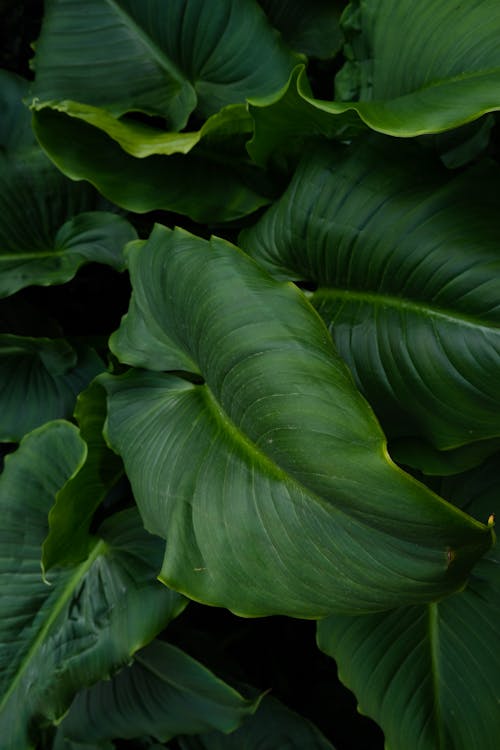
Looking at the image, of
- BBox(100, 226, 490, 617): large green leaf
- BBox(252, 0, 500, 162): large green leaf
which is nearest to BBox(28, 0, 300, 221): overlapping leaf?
BBox(252, 0, 500, 162): large green leaf

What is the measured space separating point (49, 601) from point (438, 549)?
57cm

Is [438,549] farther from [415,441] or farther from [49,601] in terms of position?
[49,601]

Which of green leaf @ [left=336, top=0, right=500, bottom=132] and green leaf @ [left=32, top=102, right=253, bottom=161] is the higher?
green leaf @ [left=336, top=0, right=500, bottom=132]

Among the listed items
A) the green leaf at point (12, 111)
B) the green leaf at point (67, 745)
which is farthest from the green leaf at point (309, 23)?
the green leaf at point (67, 745)

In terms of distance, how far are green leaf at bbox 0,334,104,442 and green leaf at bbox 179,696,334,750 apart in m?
0.48

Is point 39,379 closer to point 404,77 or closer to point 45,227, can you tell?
point 45,227

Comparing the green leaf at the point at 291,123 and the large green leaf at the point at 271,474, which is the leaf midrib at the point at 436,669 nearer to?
the large green leaf at the point at 271,474

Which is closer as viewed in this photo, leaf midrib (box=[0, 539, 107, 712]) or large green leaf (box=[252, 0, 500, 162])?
large green leaf (box=[252, 0, 500, 162])

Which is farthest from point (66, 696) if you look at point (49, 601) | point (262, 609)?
point (262, 609)

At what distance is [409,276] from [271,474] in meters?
0.25

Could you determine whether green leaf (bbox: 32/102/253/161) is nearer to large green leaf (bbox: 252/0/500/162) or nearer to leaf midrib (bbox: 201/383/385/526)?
large green leaf (bbox: 252/0/500/162)

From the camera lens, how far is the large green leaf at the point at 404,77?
662mm

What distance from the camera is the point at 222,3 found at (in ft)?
3.24

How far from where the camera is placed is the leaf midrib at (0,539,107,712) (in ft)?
2.98
